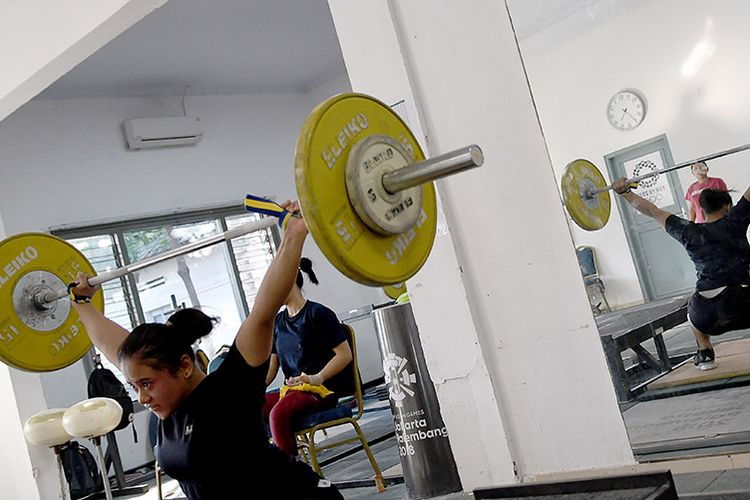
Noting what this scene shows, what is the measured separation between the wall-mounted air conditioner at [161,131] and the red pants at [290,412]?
13.2 feet

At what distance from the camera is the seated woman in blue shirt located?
11.2 ft

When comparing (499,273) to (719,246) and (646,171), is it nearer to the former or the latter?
(646,171)

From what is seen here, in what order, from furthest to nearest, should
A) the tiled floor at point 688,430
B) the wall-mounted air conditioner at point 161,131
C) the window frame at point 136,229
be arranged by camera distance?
the wall-mounted air conditioner at point 161,131 → the window frame at point 136,229 → the tiled floor at point 688,430

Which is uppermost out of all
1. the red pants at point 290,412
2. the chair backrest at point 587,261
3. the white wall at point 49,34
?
the white wall at point 49,34

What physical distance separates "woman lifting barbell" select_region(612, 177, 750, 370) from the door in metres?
0.03

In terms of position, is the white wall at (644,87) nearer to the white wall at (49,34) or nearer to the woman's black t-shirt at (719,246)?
the woman's black t-shirt at (719,246)

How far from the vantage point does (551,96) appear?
262cm

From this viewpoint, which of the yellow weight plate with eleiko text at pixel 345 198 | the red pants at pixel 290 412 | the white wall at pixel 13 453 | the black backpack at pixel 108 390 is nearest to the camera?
the yellow weight plate with eleiko text at pixel 345 198

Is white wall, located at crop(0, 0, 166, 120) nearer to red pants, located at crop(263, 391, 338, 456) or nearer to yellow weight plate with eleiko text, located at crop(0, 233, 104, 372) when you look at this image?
yellow weight plate with eleiko text, located at crop(0, 233, 104, 372)

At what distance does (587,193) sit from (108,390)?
4.18 metres

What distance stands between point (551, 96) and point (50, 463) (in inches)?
132

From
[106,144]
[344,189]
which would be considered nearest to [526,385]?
[344,189]

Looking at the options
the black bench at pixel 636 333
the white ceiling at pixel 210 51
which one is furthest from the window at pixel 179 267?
the black bench at pixel 636 333

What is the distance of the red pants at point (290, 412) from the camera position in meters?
3.40
